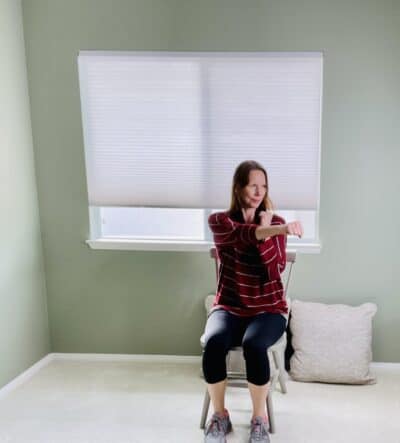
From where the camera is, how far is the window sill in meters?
2.51

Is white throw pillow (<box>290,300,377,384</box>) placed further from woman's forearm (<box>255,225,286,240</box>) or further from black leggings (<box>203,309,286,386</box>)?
woman's forearm (<box>255,225,286,240</box>)

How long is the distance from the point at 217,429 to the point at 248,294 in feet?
2.07

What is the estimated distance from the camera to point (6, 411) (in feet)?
7.20

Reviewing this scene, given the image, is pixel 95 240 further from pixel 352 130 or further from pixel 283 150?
pixel 352 130

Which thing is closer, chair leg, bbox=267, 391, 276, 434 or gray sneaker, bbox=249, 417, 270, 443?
gray sneaker, bbox=249, 417, 270, 443

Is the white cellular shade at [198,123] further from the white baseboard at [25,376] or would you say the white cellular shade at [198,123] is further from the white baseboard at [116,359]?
the white baseboard at [25,376]

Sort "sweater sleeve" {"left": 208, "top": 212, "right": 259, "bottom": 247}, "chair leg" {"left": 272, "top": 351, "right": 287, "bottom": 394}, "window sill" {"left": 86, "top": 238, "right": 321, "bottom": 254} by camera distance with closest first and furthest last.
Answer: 1. "sweater sleeve" {"left": 208, "top": 212, "right": 259, "bottom": 247}
2. "chair leg" {"left": 272, "top": 351, "right": 287, "bottom": 394}
3. "window sill" {"left": 86, "top": 238, "right": 321, "bottom": 254}

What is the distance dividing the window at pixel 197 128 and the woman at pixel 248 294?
0.43 meters

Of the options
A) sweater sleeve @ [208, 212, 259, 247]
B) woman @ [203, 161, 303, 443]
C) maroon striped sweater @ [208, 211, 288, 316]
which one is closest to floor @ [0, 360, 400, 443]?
woman @ [203, 161, 303, 443]

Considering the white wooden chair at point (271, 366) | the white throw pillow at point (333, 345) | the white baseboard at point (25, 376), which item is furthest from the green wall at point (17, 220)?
the white throw pillow at point (333, 345)

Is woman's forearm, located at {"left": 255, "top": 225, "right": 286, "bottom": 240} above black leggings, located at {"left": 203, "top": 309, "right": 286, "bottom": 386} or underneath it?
above

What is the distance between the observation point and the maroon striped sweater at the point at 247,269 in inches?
78.5

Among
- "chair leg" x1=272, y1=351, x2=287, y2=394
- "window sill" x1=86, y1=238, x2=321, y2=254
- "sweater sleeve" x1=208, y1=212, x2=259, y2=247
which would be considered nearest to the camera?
"sweater sleeve" x1=208, y1=212, x2=259, y2=247

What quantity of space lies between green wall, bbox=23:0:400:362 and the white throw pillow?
0.53 ft
